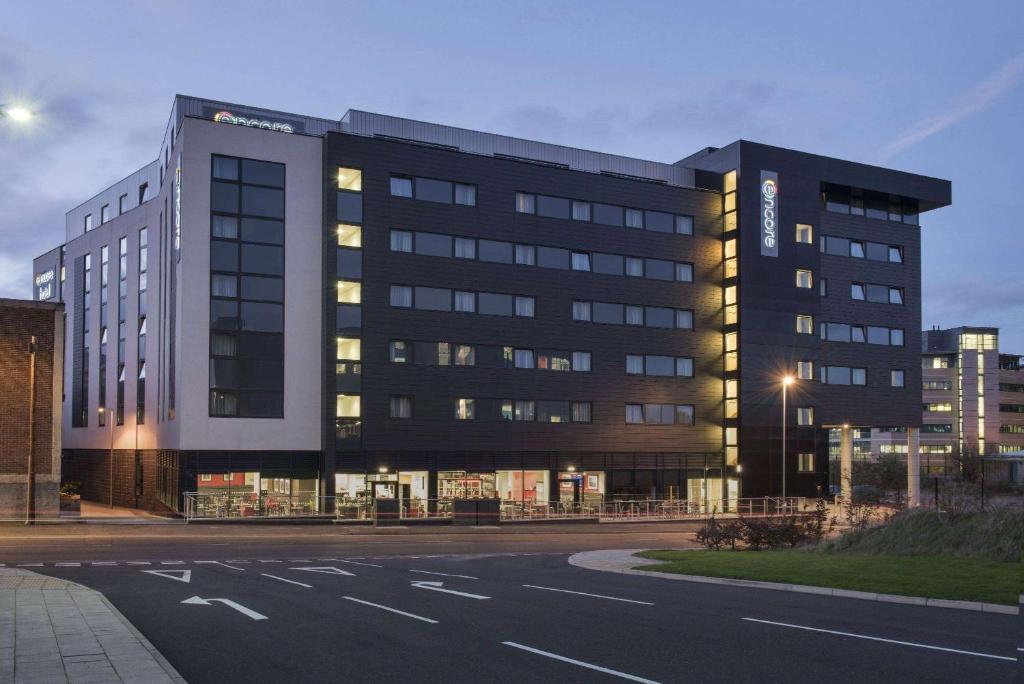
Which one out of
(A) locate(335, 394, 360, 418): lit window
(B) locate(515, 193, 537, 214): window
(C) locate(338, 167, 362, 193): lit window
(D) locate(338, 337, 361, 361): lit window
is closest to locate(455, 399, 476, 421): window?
(A) locate(335, 394, 360, 418): lit window

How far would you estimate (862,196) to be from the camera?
73562 mm

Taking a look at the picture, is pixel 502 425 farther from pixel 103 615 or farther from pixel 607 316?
pixel 103 615

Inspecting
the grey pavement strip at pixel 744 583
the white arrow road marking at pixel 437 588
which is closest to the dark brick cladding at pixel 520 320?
the grey pavement strip at pixel 744 583

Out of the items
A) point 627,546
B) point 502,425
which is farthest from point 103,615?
point 502,425

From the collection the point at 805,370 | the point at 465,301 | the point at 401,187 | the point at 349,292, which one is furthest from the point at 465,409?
the point at 805,370

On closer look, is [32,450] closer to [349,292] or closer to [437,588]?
[349,292]

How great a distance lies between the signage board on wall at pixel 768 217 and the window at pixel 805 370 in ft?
26.2

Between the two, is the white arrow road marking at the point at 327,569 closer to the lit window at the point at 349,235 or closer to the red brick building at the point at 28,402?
the red brick building at the point at 28,402

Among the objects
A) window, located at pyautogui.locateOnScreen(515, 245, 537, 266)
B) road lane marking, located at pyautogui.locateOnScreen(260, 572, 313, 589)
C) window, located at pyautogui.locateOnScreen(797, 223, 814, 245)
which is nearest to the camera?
road lane marking, located at pyautogui.locateOnScreen(260, 572, 313, 589)

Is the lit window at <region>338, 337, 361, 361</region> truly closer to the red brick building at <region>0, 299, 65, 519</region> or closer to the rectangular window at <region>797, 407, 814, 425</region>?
the red brick building at <region>0, 299, 65, 519</region>

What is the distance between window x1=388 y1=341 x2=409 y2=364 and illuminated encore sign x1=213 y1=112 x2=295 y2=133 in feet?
45.5

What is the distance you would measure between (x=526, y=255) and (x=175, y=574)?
40.3 m

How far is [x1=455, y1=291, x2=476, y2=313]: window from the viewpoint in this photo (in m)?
59.8

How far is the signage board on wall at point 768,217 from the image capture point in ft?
221
